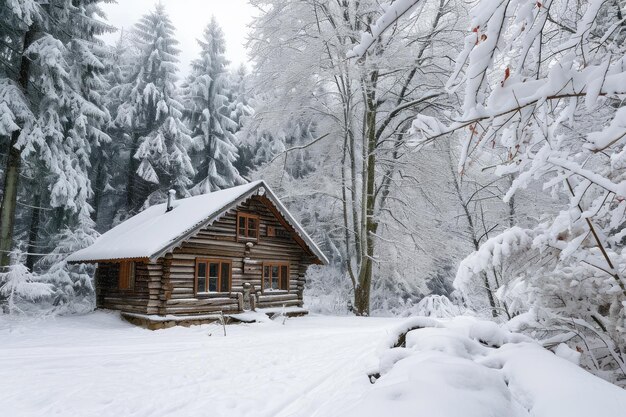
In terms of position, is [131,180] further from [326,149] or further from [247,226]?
[326,149]

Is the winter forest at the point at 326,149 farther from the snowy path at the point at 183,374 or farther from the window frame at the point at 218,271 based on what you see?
the window frame at the point at 218,271

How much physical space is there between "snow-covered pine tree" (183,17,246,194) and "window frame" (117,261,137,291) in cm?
1327

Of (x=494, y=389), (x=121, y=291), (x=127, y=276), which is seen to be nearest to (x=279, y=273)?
(x=127, y=276)

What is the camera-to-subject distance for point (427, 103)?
59.6 ft

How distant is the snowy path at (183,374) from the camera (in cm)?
576

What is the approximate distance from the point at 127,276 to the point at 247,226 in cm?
535

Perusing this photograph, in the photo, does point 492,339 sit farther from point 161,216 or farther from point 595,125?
point 161,216

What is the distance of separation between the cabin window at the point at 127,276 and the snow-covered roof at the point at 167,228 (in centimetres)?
97

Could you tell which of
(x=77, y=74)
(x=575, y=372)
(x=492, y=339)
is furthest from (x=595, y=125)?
(x=77, y=74)

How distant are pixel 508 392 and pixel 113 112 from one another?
3226cm

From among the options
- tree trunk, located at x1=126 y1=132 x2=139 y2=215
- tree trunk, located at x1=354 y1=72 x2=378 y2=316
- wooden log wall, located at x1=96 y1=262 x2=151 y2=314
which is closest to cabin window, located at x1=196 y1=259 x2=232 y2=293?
wooden log wall, located at x1=96 y1=262 x2=151 y2=314

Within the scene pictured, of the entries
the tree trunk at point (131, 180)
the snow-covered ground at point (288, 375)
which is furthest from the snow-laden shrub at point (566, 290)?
the tree trunk at point (131, 180)

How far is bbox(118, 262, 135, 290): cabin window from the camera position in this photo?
16.8m

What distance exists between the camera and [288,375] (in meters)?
7.19
